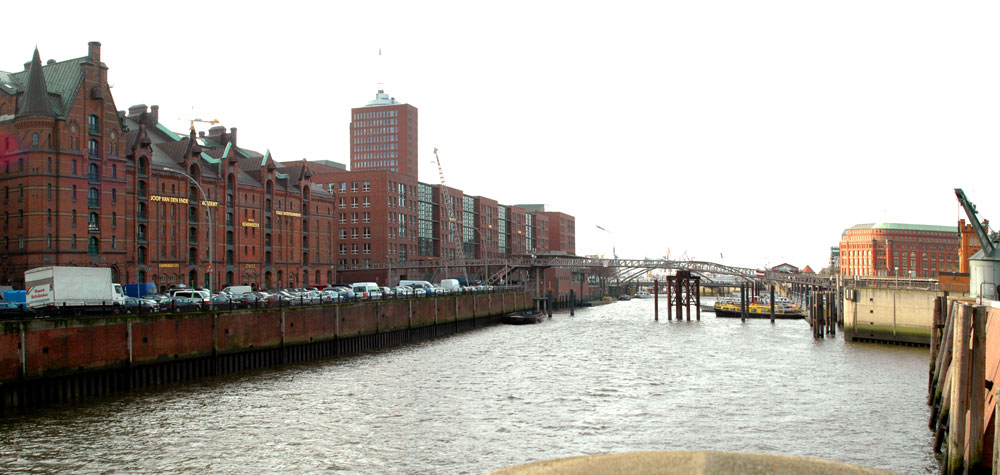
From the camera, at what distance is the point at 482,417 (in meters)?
31.8

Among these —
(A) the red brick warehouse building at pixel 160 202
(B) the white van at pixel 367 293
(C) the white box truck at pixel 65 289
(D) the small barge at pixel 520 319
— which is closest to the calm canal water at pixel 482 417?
(C) the white box truck at pixel 65 289

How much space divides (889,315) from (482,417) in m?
44.7

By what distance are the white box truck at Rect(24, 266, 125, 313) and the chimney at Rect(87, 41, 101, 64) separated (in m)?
35.5

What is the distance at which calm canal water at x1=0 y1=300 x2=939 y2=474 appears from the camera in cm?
2497

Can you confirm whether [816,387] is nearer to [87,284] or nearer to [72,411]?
[72,411]

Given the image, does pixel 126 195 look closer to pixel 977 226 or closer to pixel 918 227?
pixel 977 226

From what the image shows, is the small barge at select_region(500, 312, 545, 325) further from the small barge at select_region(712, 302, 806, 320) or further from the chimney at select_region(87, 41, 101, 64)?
the chimney at select_region(87, 41, 101, 64)

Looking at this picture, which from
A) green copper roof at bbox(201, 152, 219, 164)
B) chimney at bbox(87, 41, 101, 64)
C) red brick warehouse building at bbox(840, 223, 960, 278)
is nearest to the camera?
chimney at bbox(87, 41, 101, 64)

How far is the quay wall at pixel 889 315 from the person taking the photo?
195 feet

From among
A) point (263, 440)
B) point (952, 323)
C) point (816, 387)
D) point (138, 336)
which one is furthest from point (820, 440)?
point (138, 336)

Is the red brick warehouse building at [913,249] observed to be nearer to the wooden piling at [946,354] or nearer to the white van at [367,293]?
the white van at [367,293]

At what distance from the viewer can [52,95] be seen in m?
66.3

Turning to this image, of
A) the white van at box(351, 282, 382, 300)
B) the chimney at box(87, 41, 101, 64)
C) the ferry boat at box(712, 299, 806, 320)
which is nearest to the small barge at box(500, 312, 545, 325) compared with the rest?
the white van at box(351, 282, 382, 300)

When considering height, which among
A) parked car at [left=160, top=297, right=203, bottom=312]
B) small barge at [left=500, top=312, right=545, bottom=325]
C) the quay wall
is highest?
parked car at [left=160, top=297, right=203, bottom=312]
